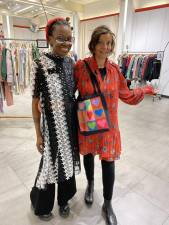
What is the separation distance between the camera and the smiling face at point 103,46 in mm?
1076

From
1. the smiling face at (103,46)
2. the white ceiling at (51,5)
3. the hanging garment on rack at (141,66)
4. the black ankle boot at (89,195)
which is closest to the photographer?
the smiling face at (103,46)

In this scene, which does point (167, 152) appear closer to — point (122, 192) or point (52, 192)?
point (122, 192)

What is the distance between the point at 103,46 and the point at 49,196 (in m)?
1.13

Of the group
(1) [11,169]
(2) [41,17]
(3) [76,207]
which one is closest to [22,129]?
(1) [11,169]

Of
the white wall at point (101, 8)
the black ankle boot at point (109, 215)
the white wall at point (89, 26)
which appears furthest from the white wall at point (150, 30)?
the black ankle boot at point (109, 215)

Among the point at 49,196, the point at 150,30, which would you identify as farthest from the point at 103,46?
the point at 150,30

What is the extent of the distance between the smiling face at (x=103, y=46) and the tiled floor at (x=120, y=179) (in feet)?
4.15

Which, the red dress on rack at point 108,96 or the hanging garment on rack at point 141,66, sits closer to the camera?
the red dress on rack at point 108,96

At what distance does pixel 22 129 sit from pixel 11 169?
1.15m

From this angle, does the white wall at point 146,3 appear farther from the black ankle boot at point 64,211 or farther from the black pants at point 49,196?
the black ankle boot at point 64,211

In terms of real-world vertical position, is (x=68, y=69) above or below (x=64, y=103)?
above

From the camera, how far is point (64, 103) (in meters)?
1.07

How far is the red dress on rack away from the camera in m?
1.14

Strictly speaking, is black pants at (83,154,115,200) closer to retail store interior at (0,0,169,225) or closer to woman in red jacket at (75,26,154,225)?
woman in red jacket at (75,26,154,225)
